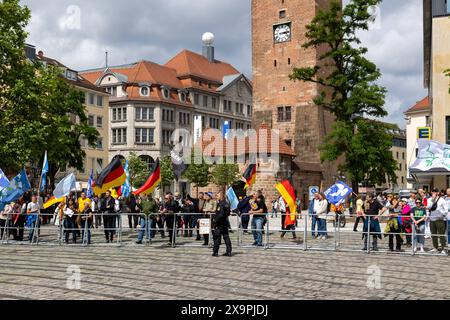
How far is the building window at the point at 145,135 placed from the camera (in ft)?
274

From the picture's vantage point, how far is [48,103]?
34438mm

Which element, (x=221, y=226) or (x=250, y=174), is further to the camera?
(x=250, y=174)

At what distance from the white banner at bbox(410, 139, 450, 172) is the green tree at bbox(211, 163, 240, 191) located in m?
38.1

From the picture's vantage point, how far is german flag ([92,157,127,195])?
21.2m

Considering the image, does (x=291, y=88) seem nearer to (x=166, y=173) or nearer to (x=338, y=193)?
(x=166, y=173)

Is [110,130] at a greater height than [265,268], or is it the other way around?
[110,130]

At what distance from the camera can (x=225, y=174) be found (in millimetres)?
63969

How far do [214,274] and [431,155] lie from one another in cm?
1394

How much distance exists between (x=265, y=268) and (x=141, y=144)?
70.0m

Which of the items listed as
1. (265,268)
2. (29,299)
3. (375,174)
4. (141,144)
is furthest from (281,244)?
(141,144)

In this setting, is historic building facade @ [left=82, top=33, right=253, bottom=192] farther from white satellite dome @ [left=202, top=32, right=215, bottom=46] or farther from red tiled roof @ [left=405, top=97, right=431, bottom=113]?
red tiled roof @ [left=405, top=97, right=431, bottom=113]

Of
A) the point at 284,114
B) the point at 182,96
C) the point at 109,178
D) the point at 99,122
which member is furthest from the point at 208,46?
the point at 109,178

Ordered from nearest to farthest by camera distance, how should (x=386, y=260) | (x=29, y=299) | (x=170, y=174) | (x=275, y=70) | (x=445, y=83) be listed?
(x=29, y=299), (x=386, y=260), (x=445, y=83), (x=275, y=70), (x=170, y=174)

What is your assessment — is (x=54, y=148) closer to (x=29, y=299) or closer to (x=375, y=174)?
(x=375, y=174)
